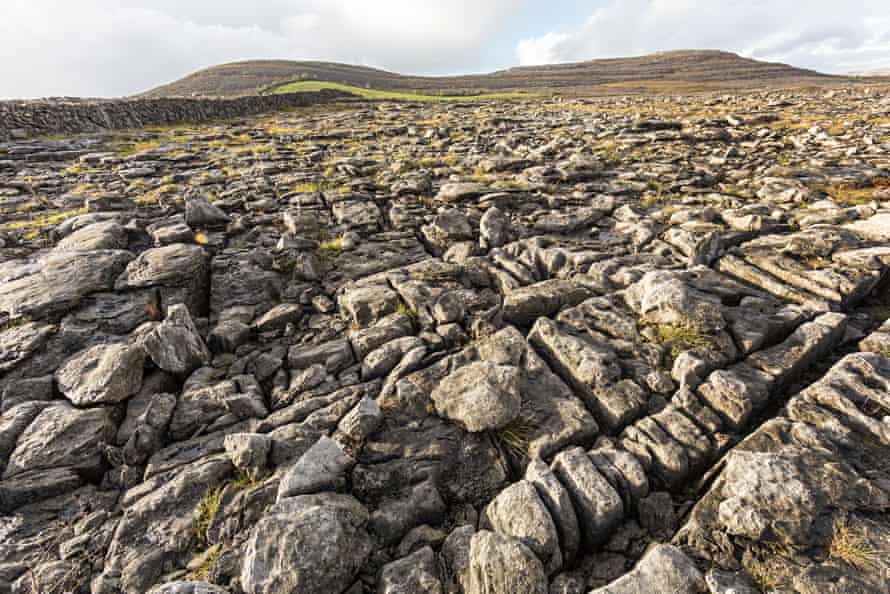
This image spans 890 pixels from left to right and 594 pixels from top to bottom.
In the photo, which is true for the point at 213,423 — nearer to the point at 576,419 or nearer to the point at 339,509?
the point at 339,509

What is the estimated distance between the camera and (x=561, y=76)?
107 metres

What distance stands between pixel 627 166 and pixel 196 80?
122087 mm

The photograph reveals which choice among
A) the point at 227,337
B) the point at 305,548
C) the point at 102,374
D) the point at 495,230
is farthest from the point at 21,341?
the point at 495,230

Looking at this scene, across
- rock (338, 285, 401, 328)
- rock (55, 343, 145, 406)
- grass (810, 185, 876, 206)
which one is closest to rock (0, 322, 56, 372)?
rock (55, 343, 145, 406)

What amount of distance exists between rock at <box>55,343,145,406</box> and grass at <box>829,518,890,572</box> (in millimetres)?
10621

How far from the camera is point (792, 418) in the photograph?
5.93 m

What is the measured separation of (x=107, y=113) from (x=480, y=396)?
42.6 meters

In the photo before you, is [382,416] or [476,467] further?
[382,416]

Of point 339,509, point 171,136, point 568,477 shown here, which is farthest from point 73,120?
point 568,477

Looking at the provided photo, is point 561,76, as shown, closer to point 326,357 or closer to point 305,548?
point 326,357

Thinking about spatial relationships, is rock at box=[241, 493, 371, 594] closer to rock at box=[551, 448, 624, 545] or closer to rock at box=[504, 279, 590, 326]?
rock at box=[551, 448, 624, 545]

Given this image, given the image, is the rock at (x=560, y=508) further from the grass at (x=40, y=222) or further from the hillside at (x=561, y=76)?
the hillside at (x=561, y=76)

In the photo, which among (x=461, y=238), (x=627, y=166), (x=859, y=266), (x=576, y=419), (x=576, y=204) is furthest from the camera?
(x=627, y=166)

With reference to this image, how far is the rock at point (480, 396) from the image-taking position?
6.12 metres
